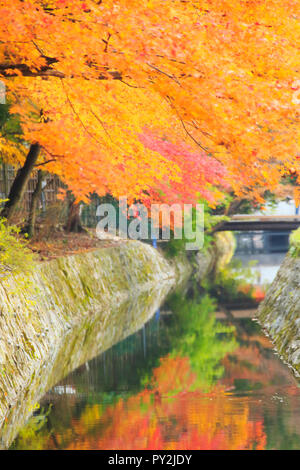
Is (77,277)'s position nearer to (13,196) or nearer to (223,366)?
(13,196)

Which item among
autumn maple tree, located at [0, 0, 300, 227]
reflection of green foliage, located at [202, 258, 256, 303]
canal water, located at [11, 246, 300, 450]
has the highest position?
autumn maple tree, located at [0, 0, 300, 227]

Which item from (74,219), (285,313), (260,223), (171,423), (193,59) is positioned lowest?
(260,223)

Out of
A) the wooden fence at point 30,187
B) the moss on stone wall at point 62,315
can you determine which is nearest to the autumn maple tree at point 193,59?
the moss on stone wall at point 62,315

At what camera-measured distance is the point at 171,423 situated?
9.40 meters

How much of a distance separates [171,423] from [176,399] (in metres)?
1.53

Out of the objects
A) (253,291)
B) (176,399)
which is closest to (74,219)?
(253,291)

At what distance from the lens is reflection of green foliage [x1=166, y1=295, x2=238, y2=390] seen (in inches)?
519

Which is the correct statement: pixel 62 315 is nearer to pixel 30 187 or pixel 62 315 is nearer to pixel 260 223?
pixel 30 187

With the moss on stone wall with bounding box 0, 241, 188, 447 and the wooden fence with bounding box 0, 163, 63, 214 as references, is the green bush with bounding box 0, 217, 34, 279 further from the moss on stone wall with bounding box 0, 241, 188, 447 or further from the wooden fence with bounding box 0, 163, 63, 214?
the wooden fence with bounding box 0, 163, 63, 214

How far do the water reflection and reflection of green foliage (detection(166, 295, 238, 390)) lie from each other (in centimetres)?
3

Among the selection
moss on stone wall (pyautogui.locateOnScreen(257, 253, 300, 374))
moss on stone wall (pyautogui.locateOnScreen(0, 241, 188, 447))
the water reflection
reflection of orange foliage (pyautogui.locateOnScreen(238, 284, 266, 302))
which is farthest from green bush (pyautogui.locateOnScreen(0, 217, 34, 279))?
reflection of orange foliage (pyautogui.locateOnScreen(238, 284, 266, 302))

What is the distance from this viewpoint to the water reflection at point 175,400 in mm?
8680
